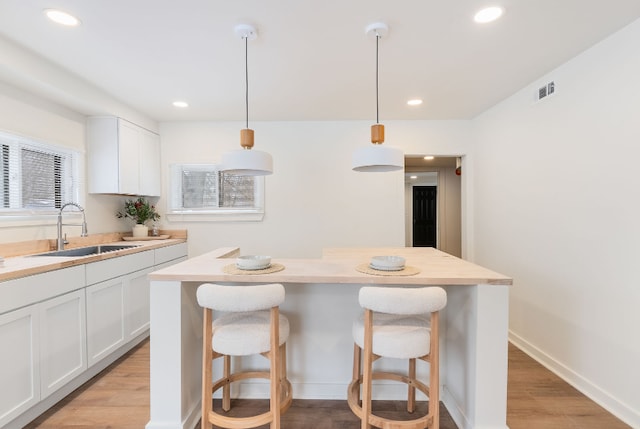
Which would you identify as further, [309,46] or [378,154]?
[309,46]

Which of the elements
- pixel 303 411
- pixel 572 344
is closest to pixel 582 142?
pixel 572 344

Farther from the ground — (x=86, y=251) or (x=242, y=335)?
(x=86, y=251)

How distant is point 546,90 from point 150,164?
13.5 feet

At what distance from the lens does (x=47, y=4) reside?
1644 mm

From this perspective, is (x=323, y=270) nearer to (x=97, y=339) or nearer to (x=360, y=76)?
(x=360, y=76)

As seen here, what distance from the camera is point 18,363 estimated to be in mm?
1694

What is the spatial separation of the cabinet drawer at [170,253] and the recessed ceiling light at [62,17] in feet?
6.56

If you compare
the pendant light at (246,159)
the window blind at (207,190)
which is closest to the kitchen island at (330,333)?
the pendant light at (246,159)

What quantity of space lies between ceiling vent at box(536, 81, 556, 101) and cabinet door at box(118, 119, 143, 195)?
3.99 m

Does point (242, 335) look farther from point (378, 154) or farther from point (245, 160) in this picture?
point (378, 154)

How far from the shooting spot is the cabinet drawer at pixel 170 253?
3139 millimetres

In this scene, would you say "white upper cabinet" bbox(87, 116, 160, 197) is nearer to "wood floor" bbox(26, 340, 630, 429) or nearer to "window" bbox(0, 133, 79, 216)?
"window" bbox(0, 133, 79, 216)

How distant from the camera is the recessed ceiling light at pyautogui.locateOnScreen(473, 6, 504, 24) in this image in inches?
66.7

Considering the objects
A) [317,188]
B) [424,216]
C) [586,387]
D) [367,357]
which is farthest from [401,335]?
[424,216]
